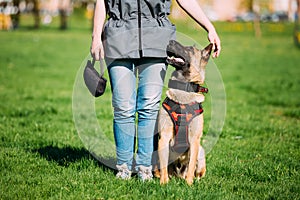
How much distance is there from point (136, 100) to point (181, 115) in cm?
51

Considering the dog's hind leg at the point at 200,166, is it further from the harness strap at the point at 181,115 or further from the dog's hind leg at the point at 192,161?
the harness strap at the point at 181,115

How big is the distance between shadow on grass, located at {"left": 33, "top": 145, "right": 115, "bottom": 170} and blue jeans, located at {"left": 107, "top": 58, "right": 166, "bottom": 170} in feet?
1.70

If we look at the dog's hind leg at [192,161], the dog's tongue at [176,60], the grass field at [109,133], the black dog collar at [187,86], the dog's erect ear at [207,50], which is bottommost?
the grass field at [109,133]

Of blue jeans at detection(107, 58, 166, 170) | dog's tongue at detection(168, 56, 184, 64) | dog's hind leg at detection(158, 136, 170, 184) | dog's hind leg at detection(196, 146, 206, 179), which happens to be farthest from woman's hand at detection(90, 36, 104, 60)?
dog's hind leg at detection(196, 146, 206, 179)

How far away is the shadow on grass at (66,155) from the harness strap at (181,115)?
38.3 inches

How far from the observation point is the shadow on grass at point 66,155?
18.1 ft

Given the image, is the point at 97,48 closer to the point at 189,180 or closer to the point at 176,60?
the point at 176,60

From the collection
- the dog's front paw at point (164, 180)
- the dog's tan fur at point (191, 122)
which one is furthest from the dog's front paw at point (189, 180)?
the dog's front paw at point (164, 180)

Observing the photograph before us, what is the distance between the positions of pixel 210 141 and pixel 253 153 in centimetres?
57

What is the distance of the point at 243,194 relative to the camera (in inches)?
181

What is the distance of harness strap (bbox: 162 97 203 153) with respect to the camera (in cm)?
479

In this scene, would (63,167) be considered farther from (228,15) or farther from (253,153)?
(228,15)

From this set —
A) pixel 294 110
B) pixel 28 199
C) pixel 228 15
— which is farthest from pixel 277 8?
pixel 28 199

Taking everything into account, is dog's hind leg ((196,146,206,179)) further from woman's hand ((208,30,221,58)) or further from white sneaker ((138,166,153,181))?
woman's hand ((208,30,221,58))
